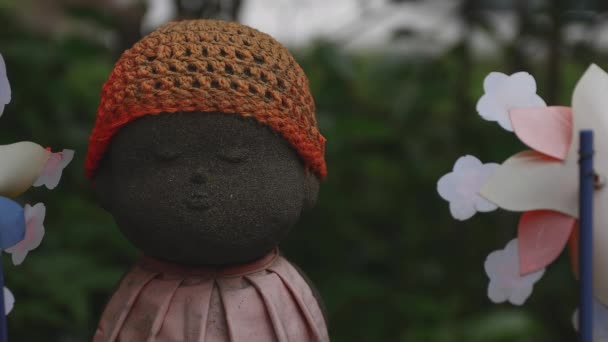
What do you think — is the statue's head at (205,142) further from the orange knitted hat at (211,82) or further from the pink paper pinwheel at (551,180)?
the pink paper pinwheel at (551,180)

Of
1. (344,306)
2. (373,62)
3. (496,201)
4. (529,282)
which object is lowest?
(344,306)

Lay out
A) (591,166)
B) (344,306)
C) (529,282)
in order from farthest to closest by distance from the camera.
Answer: (344,306)
(529,282)
(591,166)

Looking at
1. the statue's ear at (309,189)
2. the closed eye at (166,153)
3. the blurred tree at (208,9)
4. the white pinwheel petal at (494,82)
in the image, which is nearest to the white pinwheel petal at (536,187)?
the white pinwheel petal at (494,82)

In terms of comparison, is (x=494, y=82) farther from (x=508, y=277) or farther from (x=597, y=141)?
(x=508, y=277)

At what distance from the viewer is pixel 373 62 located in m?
2.02

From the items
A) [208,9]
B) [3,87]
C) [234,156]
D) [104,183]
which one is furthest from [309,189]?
[208,9]

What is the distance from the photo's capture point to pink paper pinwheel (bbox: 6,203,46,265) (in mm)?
1028

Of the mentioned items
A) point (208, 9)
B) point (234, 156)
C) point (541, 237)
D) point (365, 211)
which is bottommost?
point (365, 211)

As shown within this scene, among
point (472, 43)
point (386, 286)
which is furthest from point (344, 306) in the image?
point (472, 43)

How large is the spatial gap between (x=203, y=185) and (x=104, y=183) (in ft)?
0.58

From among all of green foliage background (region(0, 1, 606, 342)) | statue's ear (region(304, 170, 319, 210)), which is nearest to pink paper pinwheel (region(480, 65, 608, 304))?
statue's ear (region(304, 170, 319, 210))

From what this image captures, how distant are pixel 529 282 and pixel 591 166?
18 cm

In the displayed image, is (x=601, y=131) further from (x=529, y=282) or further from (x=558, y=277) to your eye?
(x=558, y=277)

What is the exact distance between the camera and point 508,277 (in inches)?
38.6
